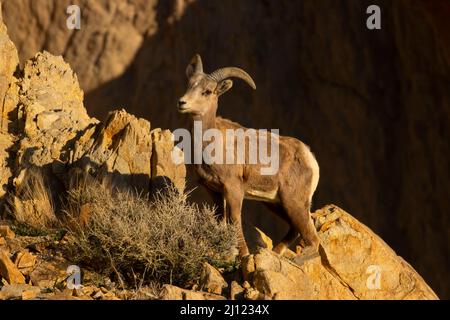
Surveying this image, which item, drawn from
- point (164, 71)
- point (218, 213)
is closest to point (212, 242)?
point (218, 213)

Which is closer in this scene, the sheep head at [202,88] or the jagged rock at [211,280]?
the jagged rock at [211,280]

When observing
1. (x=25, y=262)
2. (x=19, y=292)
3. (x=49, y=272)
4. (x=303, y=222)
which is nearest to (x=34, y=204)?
(x=25, y=262)

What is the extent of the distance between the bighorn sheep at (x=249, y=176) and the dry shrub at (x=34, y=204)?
1.88 metres

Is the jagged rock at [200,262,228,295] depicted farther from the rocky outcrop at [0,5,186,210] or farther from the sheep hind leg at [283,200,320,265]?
the rocky outcrop at [0,5,186,210]

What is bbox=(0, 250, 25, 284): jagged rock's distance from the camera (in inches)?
409

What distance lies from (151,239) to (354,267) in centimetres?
234

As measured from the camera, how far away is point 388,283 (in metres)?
11.9

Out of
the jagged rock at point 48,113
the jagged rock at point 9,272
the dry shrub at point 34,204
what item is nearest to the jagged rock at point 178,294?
the jagged rock at point 9,272

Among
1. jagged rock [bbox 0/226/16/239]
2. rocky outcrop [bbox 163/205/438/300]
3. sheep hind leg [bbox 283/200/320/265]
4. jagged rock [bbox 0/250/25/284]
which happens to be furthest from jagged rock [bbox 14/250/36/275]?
sheep hind leg [bbox 283/200/320/265]

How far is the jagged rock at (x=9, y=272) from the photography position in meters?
10.4

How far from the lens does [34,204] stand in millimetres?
12273

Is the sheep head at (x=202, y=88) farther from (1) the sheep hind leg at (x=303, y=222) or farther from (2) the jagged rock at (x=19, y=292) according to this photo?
(2) the jagged rock at (x=19, y=292)

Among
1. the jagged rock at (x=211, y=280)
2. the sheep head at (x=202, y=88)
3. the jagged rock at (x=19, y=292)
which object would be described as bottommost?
the jagged rock at (x=19, y=292)

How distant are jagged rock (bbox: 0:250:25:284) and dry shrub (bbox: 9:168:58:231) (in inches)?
56.7
